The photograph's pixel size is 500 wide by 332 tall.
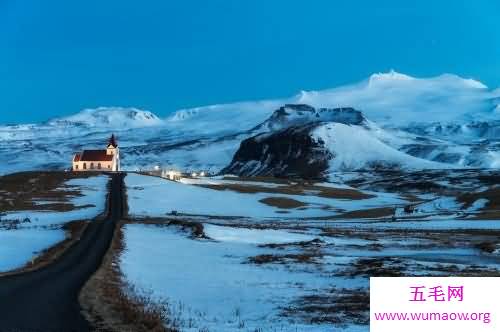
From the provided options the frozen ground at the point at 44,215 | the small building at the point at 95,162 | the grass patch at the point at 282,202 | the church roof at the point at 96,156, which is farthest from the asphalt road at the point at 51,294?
the church roof at the point at 96,156

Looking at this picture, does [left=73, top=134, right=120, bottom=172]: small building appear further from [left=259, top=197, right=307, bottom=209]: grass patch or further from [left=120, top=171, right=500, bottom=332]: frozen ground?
[left=120, top=171, right=500, bottom=332]: frozen ground

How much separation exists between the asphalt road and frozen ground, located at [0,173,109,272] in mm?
3530

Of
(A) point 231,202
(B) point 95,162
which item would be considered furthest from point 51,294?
(B) point 95,162

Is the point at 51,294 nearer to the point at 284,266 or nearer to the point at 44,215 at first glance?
the point at 284,266

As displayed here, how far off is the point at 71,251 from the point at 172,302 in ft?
69.4

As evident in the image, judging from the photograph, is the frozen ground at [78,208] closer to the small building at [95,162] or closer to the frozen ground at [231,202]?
the frozen ground at [231,202]

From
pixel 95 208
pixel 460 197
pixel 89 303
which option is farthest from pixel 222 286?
pixel 460 197

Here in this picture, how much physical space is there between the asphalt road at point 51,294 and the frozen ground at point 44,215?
3.53m

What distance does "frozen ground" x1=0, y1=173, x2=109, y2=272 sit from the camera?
157 ft

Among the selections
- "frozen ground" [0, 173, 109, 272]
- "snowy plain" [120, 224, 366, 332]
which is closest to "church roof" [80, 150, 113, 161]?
"frozen ground" [0, 173, 109, 272]

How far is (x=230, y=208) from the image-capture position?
120 meters

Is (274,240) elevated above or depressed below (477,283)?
below

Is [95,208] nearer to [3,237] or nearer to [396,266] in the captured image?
[3,237]

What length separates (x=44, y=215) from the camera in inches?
3428
